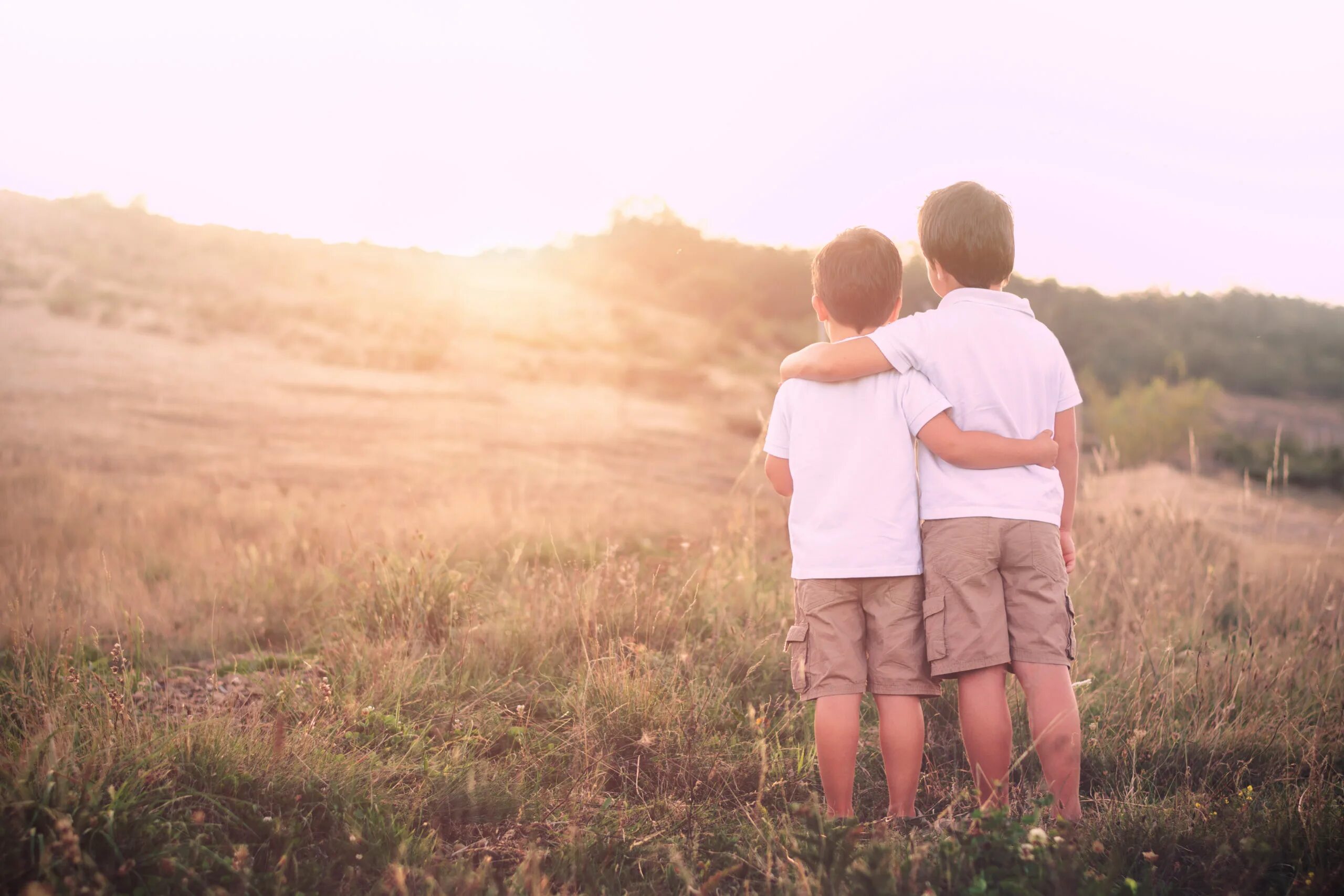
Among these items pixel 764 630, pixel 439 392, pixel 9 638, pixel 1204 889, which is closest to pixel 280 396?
pixel 439 392

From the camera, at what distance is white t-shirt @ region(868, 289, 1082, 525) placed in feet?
7.88

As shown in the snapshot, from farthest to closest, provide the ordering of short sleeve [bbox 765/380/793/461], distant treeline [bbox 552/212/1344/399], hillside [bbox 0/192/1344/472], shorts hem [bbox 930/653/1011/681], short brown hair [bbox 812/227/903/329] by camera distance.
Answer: distant treeline [bbox 552/212/1344/399] → hillside [bbox 0/192/1344/472] → short sleeve [bbox 765/380/793/461] → short brown hair [bbox 812/227/903/329] → shorts hem [bbox 930/653/1011/681]

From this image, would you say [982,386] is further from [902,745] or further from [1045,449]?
[902,745]

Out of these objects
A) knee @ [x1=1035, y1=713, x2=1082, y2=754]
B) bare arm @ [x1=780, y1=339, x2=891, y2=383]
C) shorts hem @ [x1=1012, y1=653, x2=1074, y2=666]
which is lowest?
knee @ [x1=1035, y1=713, x2=1082, y2=754]

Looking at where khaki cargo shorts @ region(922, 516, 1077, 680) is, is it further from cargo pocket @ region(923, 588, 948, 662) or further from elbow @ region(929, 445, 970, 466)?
elbow @ region(929, 445, 970, 466)

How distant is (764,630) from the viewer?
4078mm

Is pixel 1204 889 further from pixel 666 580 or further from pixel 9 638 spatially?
pixel 9 638

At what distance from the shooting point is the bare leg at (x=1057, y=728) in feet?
7.67

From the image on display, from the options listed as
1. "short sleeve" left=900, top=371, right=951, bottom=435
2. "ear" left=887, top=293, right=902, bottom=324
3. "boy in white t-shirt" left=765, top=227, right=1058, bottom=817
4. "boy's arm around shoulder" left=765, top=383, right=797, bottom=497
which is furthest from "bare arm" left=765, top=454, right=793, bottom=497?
"ear" left=887, top=293, right=902, bottom=324

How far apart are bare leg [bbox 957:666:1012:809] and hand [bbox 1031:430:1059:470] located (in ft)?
1.93

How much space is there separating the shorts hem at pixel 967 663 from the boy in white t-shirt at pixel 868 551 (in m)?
0.07

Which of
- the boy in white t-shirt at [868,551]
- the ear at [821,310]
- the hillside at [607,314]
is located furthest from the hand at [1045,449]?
the hillside at [607,314]

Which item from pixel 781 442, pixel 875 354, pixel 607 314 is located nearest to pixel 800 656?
pixel 781 442

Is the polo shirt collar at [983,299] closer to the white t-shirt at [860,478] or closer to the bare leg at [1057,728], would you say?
the white t-shirt at [860,478]
